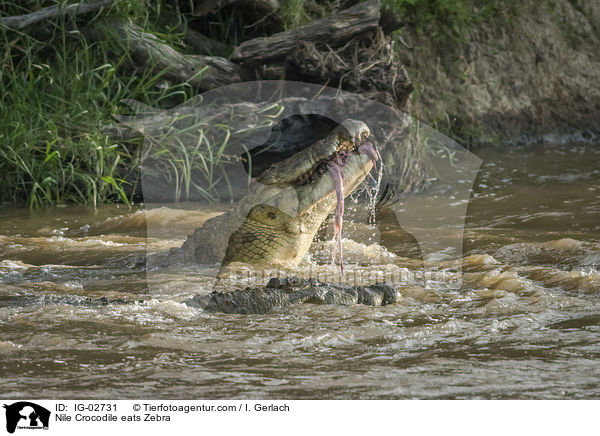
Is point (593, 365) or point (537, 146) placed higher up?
point (537, 146)

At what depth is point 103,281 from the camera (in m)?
3.83

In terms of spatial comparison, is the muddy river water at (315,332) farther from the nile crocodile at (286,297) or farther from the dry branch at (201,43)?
the dry branch at (201,43)

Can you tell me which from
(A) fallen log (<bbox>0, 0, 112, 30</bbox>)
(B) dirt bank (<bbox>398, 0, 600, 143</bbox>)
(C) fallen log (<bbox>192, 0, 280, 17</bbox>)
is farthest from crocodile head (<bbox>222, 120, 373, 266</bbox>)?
(B) dirt bank (<bbox>398, 0, 600, 143</bbox>)

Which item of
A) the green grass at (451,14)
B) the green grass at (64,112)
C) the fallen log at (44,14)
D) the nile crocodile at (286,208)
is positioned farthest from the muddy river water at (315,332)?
the green grass at (451,14)

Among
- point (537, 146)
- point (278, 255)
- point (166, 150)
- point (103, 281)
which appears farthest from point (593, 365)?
point (537, 146)

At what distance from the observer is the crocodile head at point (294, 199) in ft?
11.7

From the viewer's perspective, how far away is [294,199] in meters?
3.71

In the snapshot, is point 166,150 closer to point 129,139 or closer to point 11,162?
point 129,139

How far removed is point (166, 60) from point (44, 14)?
1.00 m

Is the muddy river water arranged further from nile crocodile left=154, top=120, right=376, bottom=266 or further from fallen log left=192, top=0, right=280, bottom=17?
fallen log left=192, top=0, right=280, bottom=17

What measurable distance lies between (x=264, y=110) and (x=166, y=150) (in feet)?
2.74
